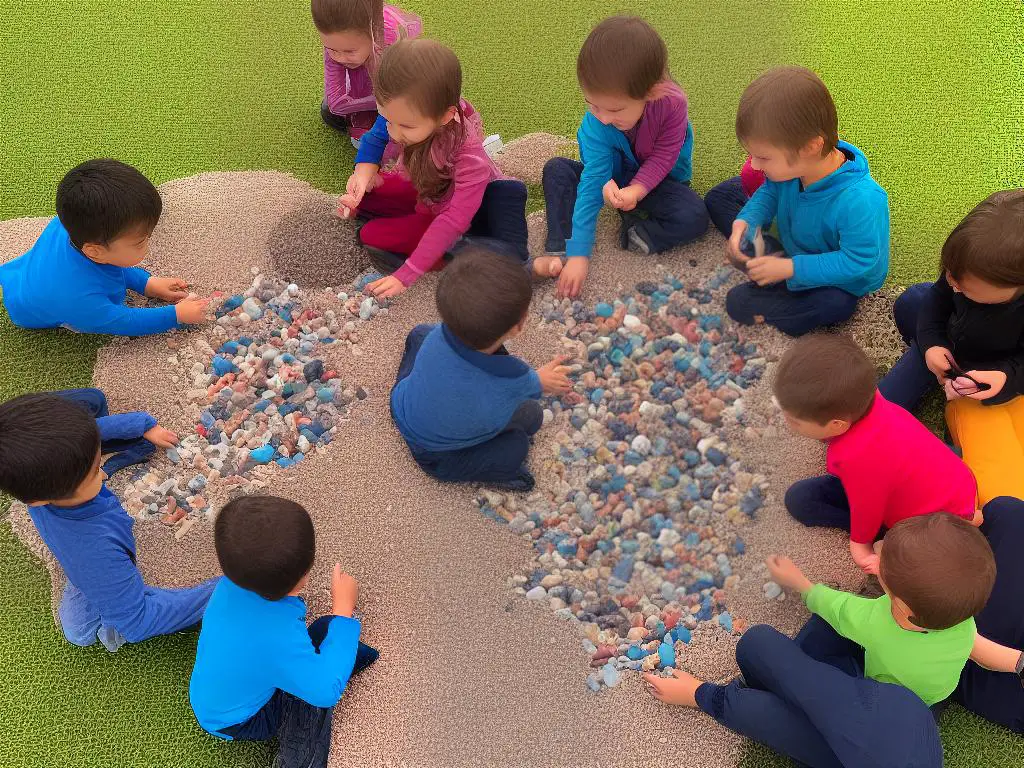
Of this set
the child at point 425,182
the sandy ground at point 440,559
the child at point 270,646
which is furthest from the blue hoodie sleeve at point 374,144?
Result: the child at point 270,646

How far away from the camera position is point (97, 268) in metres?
2.73

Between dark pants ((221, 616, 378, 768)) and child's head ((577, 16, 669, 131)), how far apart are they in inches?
67.8

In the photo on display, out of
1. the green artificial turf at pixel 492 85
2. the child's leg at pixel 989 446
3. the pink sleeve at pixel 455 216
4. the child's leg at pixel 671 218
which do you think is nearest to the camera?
the child's leg at pixel 989 446

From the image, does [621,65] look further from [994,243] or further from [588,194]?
[994,243]

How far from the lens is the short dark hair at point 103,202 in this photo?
2.56 meters

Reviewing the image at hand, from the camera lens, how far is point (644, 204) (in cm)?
306

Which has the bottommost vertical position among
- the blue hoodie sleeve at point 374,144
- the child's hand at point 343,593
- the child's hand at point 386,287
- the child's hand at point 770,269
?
the child's hand at point 343,593

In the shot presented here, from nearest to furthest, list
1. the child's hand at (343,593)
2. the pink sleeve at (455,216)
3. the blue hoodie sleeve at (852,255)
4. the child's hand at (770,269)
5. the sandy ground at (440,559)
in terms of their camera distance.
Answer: the sandy ground at (440,559) < the child's hand at (343,593) < the blue hoodie sleeve at (852,255) < the child's hand at (770,269) < the pink sleeve at (455,216)

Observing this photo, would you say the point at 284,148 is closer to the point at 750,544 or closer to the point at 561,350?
the point at 561,350

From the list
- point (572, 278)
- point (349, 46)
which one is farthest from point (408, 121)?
point (572, 278)

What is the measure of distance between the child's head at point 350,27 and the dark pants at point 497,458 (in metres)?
1.43

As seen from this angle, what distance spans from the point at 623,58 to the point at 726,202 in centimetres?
70

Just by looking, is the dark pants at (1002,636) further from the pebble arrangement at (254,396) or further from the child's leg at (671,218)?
the pebble arrangement at (254,396)

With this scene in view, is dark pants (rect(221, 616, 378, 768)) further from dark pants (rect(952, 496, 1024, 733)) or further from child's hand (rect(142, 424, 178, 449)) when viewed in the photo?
dark pants (rect(952, 496, 1024, 733))
